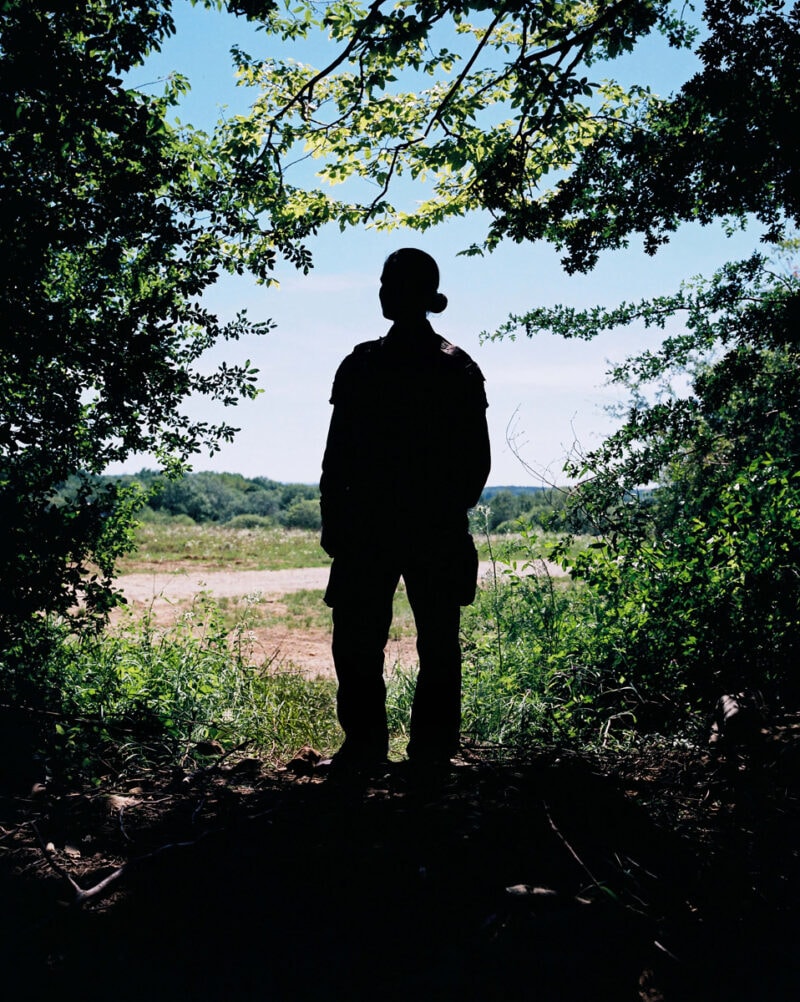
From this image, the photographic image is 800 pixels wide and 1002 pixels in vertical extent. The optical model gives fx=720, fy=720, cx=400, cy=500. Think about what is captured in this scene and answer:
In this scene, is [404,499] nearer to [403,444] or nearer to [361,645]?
[403,444]

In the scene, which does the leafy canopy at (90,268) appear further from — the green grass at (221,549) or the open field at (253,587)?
the green grass at (221,549)

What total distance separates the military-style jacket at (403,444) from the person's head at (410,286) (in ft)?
0.28

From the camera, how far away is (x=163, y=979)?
182 cm

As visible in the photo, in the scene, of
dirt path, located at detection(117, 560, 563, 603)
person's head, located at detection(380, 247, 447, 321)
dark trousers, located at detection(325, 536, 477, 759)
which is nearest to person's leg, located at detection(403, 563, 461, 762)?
dark trousers, located at detection(325, 536, 477, 759)

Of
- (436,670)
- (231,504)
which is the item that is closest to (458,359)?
(436,670)

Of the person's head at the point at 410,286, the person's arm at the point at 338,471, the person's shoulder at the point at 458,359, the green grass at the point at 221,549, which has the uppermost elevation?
the person's head at the point at 410,286

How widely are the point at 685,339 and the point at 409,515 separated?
3.43 metres

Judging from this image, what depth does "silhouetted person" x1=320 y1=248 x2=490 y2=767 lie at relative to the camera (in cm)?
320

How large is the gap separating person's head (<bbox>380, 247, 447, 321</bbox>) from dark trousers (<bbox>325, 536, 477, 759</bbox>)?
1.05m

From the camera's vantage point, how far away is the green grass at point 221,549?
2009cm

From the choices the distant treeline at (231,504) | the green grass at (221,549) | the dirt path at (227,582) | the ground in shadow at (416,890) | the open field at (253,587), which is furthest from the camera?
the distant treeline at (231,504)

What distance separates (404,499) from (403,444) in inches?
9.7

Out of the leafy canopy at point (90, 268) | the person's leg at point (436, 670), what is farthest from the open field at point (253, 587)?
the person's leg at point (436, 670)

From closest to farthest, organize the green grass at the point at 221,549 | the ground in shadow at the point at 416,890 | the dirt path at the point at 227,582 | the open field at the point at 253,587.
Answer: the ground in shadow at the point at 416,890
the open field at the point at 253,587
the dirt path at the point at 227,582
the green grass at the point at 221,549
